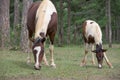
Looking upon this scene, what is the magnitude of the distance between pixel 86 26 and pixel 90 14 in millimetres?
31365

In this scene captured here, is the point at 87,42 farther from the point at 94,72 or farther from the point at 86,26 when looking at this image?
the point at 94,72

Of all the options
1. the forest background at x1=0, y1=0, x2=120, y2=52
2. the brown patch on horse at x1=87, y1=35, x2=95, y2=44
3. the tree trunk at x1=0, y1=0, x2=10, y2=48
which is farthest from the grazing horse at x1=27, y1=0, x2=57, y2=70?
the tree trunk at x1=0, y1=0, x2=10, y2=48

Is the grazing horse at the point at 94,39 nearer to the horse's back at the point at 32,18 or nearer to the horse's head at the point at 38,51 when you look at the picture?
the horse's back at the point at 32,18

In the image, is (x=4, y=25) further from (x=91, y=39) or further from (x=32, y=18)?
(x=32, y=18)

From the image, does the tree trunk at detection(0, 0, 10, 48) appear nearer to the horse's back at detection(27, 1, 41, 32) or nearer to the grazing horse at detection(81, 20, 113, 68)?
the grazing horse at detection(81, 20, 113, 68)

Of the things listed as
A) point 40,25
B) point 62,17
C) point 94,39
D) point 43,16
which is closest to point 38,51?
point 40,25

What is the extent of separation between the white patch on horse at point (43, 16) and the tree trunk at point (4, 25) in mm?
8025

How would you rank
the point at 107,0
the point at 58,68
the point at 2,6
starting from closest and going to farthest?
the point at 58,68, the point at 2,6, the point at 107,0

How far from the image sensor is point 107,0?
3278cm

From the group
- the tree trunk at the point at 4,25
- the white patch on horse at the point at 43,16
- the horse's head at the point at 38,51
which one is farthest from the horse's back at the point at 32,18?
the tree trunk at the point at 4,25

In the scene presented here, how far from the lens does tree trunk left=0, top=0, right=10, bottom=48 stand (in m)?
21.2

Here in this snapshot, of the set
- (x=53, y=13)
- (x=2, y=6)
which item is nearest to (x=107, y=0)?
(x=2, y=6)

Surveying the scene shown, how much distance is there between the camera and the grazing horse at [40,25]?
1212 cm

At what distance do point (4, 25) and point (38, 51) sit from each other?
10.4 metres
